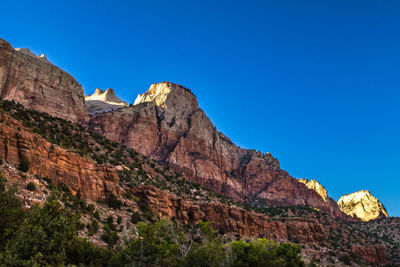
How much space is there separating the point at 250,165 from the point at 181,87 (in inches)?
1563

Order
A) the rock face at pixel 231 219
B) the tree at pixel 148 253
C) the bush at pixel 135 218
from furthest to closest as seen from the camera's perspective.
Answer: the rock face at pixel 231 219, the bush at pixel 135 218, the tree at pixel 148 253

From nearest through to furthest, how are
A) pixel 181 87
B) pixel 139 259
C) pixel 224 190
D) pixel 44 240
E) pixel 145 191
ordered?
pixel 44 240 < pixel 139 259 < pixel 145 191 < pixel 224 190 < pixel 181 87

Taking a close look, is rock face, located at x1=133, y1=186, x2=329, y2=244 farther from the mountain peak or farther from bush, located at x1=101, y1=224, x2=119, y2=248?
the mountain peak

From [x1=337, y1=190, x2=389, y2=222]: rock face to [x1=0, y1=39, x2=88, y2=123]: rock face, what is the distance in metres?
126

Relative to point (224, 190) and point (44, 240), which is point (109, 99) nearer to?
point (224, 190)

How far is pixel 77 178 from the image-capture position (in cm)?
3084

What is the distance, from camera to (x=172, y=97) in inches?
3949

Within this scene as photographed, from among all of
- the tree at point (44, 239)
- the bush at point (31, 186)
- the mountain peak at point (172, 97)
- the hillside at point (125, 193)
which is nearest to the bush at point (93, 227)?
the hillside at point (125, 193)

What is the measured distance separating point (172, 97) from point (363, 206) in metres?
111

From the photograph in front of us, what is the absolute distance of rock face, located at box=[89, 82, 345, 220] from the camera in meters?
79.7

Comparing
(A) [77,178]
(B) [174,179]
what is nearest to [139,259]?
(A) [77,178]

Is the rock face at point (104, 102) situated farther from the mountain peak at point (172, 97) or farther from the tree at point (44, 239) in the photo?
the tree at point (44, 239)

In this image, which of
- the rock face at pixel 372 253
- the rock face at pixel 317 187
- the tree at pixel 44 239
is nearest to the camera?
the tree at pixel 44 239

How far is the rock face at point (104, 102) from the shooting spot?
95.1 meters
